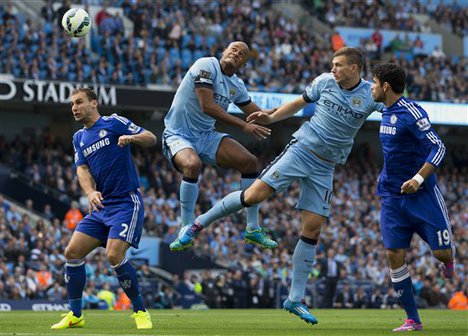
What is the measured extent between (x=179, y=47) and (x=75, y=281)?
22643mm

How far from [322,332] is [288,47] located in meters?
26.2

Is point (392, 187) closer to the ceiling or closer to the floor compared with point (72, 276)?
closer to the ceiling

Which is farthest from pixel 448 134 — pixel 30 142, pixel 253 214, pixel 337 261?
pixel 253 214

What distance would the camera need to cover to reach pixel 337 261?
2934 centimetres

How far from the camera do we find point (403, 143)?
1164 centimetres

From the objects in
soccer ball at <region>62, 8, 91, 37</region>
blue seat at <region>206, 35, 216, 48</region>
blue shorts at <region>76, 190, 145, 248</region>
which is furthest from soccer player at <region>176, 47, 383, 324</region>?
blue seat at <region>206, 35, 216, 48</region>

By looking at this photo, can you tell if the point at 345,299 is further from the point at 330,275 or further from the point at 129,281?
the point at 129,281

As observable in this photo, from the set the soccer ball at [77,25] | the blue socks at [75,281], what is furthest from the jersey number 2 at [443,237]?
the soccer ball at [77,25]

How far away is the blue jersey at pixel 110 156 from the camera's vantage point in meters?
12.1

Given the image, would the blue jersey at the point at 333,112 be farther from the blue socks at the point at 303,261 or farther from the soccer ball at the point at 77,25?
the soccer ball at the point at 77,25

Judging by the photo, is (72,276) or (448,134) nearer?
(72,276)

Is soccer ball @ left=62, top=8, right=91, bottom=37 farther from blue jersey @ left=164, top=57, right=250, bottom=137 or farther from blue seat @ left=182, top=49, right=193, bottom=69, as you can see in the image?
blue seat @ left=182, top=49, right=193, bottom=69

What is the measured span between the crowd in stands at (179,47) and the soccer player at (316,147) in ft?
61.8

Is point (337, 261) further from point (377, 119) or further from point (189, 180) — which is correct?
point (189, 180)
